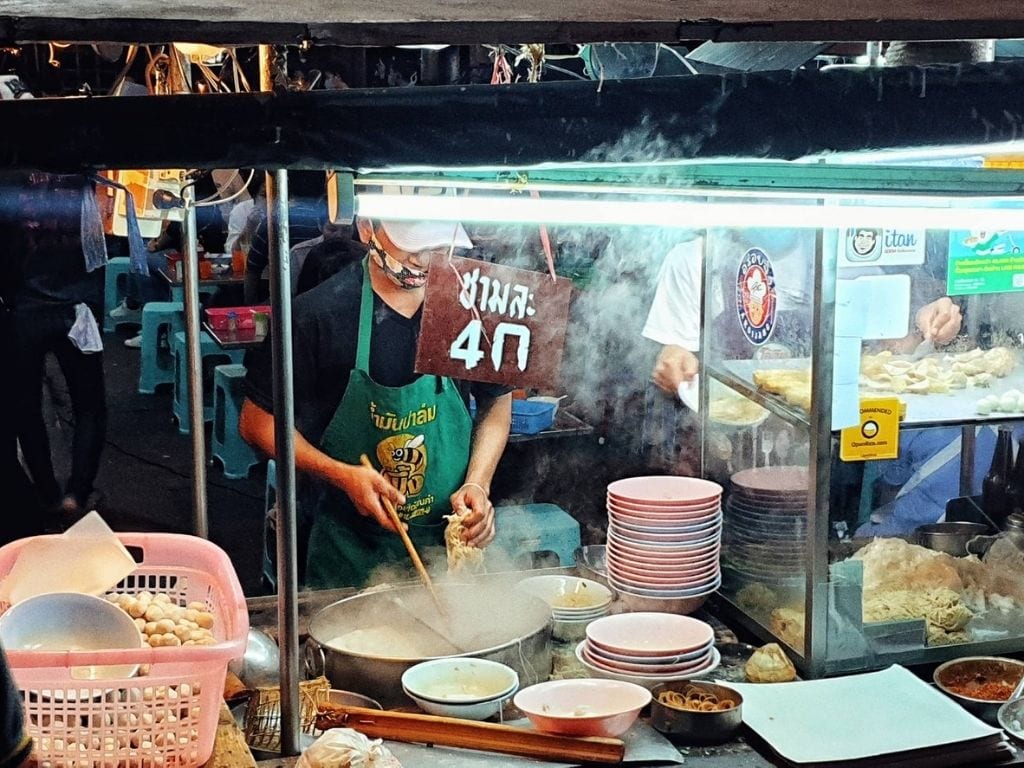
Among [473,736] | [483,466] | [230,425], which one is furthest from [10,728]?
[230,425]

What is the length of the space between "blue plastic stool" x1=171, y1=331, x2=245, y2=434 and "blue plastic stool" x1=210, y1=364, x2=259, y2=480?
35 cm

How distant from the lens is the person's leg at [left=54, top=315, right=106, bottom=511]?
6641 millimetres

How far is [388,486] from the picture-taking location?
3504mm

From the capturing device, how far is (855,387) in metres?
2.70

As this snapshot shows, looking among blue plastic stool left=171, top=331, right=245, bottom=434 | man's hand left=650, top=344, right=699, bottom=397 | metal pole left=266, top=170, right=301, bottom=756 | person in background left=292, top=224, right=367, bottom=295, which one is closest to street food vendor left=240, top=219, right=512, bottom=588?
person in background left=292, top=224, right=367, bottom=295

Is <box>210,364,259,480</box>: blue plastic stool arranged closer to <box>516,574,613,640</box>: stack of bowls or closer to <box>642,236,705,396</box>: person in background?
<box>642,236,705,396</box>: person in background

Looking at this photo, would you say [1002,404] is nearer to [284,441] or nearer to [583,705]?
[583,705]

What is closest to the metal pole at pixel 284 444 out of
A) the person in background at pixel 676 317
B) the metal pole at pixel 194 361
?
the metal pole at pixel 194 361

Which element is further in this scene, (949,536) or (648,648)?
(949,536)

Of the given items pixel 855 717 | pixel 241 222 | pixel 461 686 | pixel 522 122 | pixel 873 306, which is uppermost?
pixel 241 222

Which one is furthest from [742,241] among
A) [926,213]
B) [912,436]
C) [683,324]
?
[683,324]

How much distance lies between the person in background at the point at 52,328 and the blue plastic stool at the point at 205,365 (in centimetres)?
113

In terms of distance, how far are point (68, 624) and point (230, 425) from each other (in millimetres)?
5767

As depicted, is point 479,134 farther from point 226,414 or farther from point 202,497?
point 226,414
